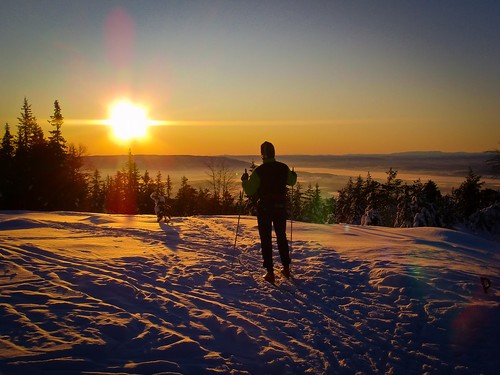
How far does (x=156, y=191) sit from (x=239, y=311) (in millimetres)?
22311

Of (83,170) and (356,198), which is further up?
(83,170)

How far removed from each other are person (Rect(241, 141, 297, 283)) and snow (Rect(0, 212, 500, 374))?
62 centimetres

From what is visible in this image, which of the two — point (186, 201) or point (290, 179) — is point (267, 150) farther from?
point (186, 201)

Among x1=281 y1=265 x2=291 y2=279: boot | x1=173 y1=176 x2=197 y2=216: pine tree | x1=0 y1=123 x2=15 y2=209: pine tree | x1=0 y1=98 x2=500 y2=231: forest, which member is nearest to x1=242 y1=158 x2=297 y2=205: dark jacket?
x1=281 y1=265 x2=291 y2=279: boot

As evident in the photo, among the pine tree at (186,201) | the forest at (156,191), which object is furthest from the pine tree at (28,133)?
the pine tree at (186,201)

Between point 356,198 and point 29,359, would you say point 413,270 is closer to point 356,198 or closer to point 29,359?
point 29,359

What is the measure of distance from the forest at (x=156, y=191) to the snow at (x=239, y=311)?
8142 millimetres

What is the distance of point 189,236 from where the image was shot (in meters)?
10.6

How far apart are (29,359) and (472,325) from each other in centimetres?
529

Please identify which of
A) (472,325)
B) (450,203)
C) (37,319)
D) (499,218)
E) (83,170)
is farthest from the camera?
(450,203)

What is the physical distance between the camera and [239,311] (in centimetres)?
469

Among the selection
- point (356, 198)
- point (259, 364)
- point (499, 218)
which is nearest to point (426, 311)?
point (259, 364)

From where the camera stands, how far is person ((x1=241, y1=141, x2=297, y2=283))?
249 inches

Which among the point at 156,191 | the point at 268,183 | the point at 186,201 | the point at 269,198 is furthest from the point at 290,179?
the point at 186,201
